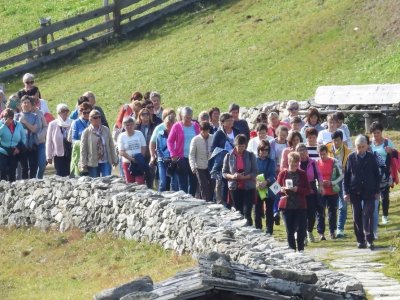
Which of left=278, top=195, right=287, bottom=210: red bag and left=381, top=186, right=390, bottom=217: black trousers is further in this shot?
left=381, top=186, right=390, bottom=217: black trousers

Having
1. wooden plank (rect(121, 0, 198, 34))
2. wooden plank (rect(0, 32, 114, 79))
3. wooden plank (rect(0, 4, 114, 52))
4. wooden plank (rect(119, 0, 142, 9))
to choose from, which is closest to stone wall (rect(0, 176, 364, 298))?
wooden plank (rect(0, 32, 114, 79))

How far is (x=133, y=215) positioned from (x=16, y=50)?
72.6 feet

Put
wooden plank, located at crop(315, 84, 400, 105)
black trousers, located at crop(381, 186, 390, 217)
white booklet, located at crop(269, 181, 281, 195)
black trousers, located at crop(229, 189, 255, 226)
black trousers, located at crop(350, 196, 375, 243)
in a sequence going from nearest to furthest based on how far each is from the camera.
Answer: black trousers, located at crop(350, 196, 375, 243) < white booklet, located at crop(269, 181, 281, 195) < black trousers, located at crop(229, 189, 255, 226) < black trousers, located at crop(381, 186, 390, 217) < wooden plank, located at crop(315, 84, 400, 105)

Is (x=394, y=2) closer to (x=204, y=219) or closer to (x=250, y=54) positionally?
(x=250, y=54)

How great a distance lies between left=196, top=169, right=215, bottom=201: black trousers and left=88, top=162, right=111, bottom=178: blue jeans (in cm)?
222

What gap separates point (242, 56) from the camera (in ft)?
120

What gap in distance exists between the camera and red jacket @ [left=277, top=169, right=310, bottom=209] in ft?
61.1

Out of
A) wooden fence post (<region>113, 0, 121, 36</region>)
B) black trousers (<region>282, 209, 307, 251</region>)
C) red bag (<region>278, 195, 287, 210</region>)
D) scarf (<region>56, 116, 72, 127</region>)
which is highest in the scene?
wooden fence post (<region>113, 0, 121, 36</region>)

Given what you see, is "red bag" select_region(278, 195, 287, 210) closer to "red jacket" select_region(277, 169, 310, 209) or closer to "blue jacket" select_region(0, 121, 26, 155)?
"red jacket" select_region(277, 169, 310, 209)

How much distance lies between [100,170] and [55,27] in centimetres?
1780

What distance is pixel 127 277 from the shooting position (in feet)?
62.2

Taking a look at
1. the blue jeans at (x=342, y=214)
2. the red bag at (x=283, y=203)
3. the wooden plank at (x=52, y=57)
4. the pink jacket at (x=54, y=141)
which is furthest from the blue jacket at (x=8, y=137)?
the wooden plank at (x=52, y=57)

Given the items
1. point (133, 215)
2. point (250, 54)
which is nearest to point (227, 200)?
point (133, 215)

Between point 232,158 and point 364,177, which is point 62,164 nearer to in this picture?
point 232,158
